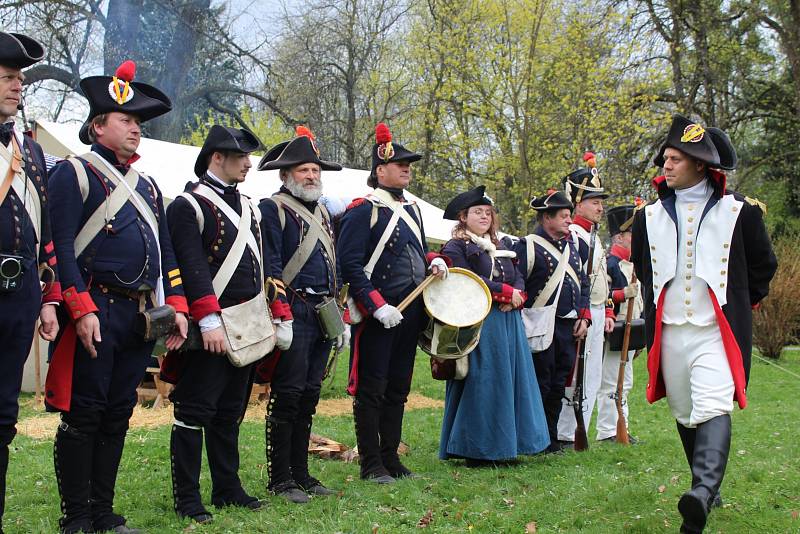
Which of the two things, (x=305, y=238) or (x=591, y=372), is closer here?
(x=305, y=238)

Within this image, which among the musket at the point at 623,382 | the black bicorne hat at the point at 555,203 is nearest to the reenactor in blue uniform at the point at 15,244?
the black bicorne hat at the point at 555,203

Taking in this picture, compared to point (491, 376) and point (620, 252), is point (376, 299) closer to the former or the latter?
point (491, 376)

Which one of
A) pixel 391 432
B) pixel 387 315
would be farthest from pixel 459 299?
pixel 391 432

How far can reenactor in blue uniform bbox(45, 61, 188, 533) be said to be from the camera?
13.7ft

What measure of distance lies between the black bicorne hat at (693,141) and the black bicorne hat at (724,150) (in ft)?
0.14

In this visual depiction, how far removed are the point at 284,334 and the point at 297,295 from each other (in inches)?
14.7

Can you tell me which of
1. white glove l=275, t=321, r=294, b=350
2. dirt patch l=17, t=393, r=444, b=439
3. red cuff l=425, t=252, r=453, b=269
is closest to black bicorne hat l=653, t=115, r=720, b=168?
red cuff l=425, t=252, r=453, b=269

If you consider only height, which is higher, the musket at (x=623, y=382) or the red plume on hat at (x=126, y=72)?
the red plume on hat at (x=126, y=72)

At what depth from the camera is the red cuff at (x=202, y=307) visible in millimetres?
4770

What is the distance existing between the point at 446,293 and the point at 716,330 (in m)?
2.14

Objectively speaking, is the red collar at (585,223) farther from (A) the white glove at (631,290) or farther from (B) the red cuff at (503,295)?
(B) the red cuff at (503,295)

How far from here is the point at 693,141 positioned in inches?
194

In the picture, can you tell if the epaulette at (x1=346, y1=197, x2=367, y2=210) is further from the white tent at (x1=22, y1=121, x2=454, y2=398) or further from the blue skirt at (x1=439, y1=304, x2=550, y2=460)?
the white tent at (x1=22, y1=121, x2=454, y2=398)

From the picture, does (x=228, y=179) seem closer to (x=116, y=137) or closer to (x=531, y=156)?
(x=116, y=137)
